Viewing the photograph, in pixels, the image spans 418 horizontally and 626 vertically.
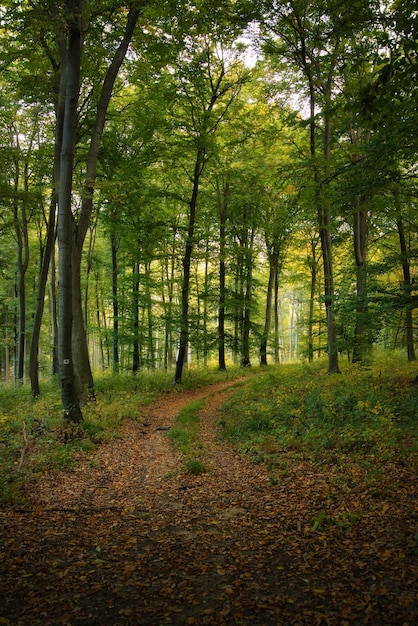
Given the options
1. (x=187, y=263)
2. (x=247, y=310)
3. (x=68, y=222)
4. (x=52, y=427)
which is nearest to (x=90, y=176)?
(x=68, y=222)

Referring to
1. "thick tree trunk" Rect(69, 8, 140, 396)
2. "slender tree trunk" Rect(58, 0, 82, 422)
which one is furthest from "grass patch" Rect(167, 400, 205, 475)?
"thick tree trunk" Rect(69, 8, 140, 396)

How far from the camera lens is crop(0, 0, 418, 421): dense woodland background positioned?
8.79 m

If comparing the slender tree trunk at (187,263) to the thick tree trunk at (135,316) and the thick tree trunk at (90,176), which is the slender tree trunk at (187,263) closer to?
the thick tree trunk at (135,316)

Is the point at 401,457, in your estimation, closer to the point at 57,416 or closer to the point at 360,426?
the point at 360,426

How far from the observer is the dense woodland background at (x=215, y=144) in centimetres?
879

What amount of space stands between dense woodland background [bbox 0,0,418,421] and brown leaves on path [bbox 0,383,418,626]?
4.48 metres

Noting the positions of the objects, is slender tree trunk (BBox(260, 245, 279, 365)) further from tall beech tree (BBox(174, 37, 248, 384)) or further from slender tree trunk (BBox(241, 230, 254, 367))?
tall beech tree (BBox(174, 37, 248, 384))

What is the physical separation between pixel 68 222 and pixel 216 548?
8.01 meters

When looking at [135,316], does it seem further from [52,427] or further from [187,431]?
[52,427]

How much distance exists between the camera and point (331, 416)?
9.15 meters

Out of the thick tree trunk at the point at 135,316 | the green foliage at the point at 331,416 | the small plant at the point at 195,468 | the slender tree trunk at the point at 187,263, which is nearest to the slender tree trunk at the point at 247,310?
the slender tree trunk at the point at 187,263

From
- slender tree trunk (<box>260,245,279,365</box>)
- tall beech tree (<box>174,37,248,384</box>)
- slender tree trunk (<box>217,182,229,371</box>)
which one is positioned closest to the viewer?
tall beech tree (<box>174,37,248,384</box>)

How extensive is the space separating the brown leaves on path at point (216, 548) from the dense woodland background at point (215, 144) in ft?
14.7

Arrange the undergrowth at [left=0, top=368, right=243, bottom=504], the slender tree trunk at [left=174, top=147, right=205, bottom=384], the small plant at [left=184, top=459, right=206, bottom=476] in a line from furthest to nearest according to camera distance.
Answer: the slender tree trunk at [left=174, top=147, right=205, bottom=384], the small plant at [left=184, top=459, right=206, bottom=476], the undergrowth at [left=0, top=368, right=243, bottom=504]
